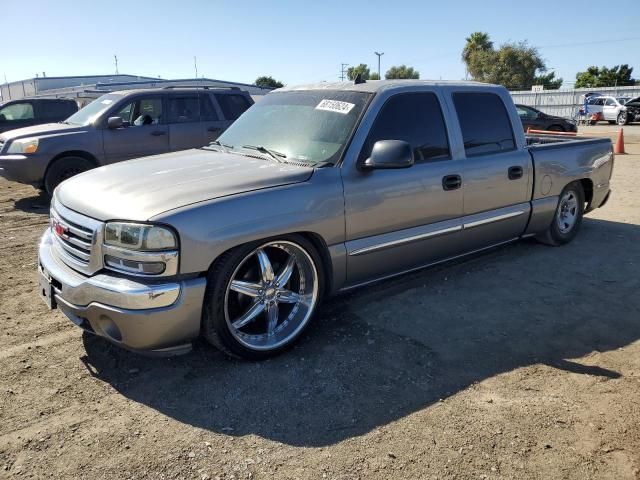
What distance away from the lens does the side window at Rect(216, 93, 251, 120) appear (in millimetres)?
9727

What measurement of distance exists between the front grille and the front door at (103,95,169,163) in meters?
5.45

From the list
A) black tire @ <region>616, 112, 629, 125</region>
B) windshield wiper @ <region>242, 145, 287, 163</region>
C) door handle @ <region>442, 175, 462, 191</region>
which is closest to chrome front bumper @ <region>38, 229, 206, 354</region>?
windshield wiper @ <region>242, 145, 287, 163</region>

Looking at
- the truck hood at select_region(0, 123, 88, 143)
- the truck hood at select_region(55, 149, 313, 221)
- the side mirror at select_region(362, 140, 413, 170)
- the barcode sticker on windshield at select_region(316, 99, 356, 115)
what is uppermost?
Result: the barcode sticker on windshield at select_region(316, 99, 356, 115)

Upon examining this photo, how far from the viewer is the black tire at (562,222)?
19.2 feet

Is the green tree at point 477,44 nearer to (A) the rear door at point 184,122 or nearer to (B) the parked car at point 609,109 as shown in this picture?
(B) the parked car at point 609,109

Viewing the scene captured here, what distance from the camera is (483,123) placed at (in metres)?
4.86

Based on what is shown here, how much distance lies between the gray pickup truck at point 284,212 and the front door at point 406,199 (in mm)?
12

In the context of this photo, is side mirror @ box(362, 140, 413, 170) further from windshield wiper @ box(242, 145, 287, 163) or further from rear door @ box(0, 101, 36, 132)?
rear door @ box(0, 101, 36, 132)

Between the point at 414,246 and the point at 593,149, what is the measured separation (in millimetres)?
3219

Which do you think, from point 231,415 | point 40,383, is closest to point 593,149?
point 231,415

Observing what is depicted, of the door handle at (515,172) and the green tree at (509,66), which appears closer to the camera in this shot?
the door handle at (515,172)

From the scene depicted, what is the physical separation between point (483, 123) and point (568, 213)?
2.02 metres

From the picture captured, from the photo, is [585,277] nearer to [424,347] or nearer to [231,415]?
[424,347]

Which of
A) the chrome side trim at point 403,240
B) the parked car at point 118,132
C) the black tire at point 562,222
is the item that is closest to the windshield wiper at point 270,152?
the chrome side trim at point 403,240
